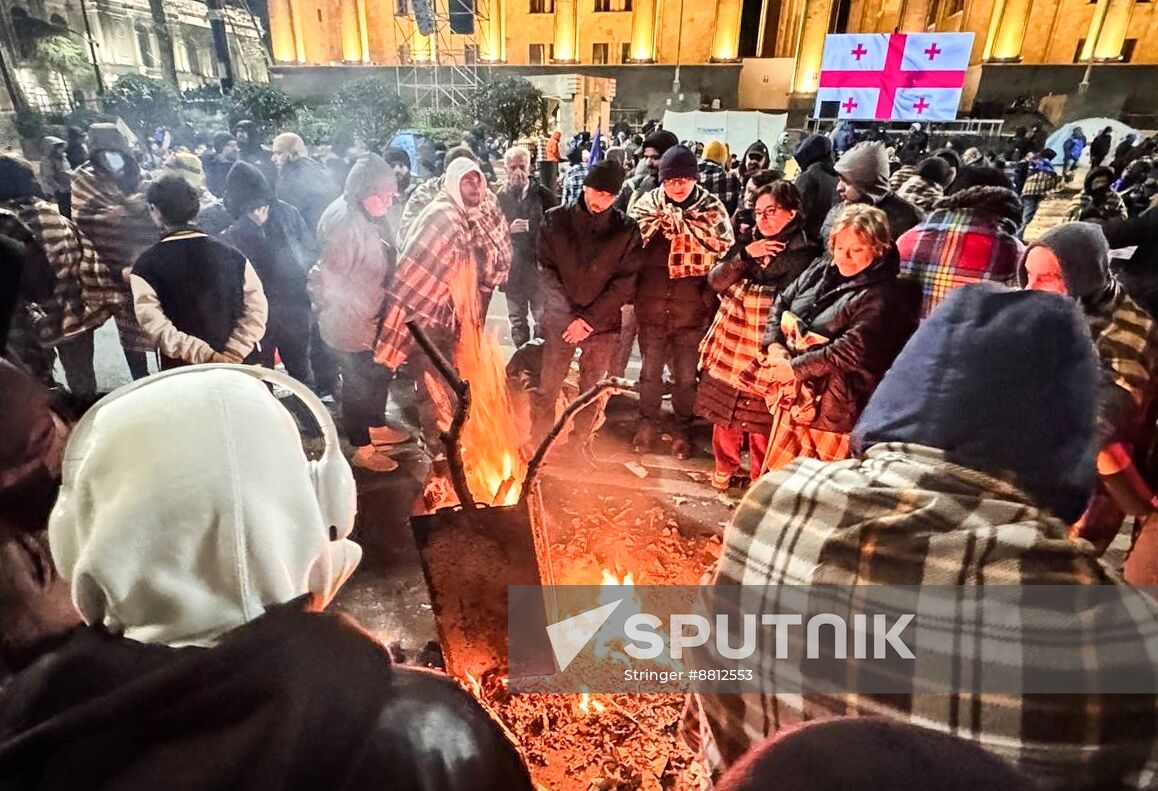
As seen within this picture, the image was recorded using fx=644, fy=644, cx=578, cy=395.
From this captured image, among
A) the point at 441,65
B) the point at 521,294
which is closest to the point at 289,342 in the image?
the point at 521,294

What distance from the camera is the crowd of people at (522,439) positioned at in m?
1.11

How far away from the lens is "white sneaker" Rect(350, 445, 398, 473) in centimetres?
524

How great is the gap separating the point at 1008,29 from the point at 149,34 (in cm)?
5334

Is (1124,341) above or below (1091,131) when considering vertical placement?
below

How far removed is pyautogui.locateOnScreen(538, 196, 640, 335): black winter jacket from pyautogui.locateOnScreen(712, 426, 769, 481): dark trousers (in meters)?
1.34

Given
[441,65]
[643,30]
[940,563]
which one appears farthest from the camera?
[643,30]

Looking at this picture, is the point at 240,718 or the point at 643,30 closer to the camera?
the point at 240,718

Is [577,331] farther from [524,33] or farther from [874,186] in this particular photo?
[524,33]

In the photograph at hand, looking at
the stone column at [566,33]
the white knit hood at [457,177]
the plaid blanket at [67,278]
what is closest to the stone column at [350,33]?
the stone column at [566,33]

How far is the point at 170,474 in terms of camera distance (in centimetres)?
114

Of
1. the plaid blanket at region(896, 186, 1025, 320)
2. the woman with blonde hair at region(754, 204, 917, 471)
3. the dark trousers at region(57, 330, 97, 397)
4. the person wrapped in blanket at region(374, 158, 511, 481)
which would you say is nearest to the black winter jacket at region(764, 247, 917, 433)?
the woman with blonde hair at region(754, 204, 917, 471)

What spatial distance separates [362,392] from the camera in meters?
5.27

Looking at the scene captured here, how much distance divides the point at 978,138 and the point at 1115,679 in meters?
29.1

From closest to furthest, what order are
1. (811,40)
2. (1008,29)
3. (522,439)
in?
(522,439) → (1008,29) → (811,40)
